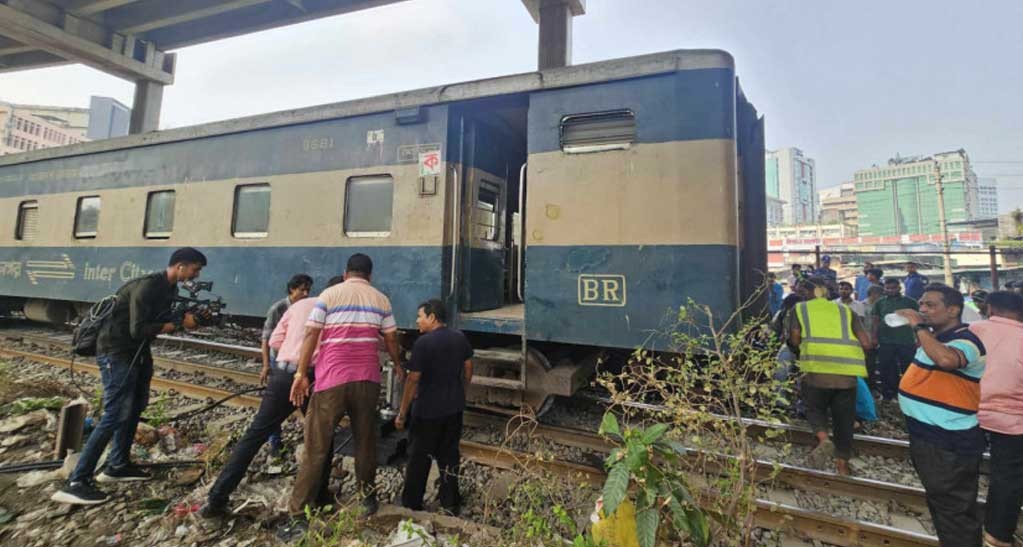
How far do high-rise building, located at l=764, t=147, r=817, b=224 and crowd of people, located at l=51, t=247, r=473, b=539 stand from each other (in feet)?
374

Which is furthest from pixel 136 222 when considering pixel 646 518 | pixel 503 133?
pixel 646 518

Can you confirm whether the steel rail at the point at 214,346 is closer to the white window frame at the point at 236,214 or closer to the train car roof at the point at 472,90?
the white window frame at the point at 236,214

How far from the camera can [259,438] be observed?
10.7ft

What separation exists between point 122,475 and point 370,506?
2259 mm

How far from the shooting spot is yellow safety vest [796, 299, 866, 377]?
410 cm

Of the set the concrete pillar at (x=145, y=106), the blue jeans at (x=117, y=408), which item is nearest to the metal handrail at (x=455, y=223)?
the blue jeans at (x=117, y=408)

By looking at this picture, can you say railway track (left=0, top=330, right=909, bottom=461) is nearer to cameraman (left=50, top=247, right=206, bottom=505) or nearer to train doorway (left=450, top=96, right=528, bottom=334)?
train doorway (left=450, top=96, right=528, bottom=334)

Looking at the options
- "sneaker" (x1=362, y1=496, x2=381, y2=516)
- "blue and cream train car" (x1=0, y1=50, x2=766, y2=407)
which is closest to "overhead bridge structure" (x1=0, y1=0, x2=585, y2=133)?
"blue and cream train car" (x1=0, y1=50, x2=766, y2=407)

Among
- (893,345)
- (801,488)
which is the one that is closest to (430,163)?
(801,488)

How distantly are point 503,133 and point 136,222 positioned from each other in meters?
5.95

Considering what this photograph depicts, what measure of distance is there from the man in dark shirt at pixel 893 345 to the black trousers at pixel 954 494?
407cm

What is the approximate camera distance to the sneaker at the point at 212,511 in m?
3.10

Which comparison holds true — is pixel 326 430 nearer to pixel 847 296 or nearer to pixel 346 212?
pixel 346 212

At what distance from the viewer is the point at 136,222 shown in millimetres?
6703
